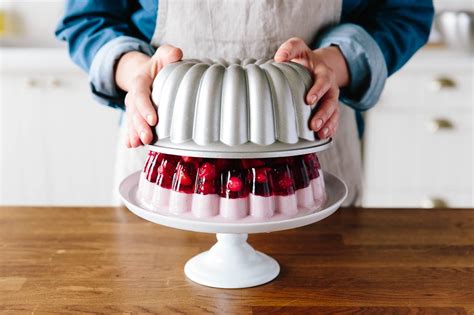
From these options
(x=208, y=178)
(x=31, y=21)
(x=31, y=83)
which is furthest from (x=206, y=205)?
(x=31, y=21)

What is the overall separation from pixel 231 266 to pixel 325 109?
0.26 metres

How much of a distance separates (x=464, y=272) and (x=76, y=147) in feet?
6.02

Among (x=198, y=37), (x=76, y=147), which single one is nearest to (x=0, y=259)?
(x=198, y=37)

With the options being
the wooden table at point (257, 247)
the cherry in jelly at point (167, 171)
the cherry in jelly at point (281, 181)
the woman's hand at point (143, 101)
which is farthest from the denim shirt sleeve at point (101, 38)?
the cherry in jelly at point (281, 181)

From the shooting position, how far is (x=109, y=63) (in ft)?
4.04

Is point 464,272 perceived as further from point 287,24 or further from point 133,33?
point 133,33

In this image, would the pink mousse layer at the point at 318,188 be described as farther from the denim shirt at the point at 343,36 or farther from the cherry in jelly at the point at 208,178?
the denim shirt at the point at 343,36

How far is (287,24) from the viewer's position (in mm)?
1285

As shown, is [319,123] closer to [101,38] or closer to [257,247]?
[257,247]

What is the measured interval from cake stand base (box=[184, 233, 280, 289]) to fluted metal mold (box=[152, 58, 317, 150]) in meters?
0.18

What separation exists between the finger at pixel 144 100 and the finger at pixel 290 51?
0.19 m

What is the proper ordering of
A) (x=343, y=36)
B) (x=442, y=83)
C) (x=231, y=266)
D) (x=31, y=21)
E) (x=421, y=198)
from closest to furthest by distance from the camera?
(x=231, y=266) → (x=343, y=36) → (x=442, y=83) → (x=421, y=198) → (x=31, y=21)

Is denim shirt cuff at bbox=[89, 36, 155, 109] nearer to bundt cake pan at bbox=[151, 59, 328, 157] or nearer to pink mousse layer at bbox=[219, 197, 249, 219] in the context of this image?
bundt cake pan at bbox=[151, 59, 328, 157]

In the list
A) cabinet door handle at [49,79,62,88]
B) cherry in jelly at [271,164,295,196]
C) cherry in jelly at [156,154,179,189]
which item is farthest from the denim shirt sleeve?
cabinet door handle at [49,79,62,88]
